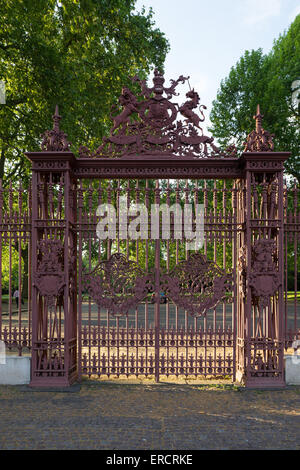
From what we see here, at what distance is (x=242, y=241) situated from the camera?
7.35 m

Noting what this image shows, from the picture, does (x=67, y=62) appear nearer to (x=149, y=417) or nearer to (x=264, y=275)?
(x=264, y=275)

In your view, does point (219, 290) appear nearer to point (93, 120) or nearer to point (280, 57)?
point (93, 120)

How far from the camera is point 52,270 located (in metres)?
6.88

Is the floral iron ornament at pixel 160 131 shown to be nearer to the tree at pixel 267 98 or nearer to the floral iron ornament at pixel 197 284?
the floral iron ornament at pixel 197 284

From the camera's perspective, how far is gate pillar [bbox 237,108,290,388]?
270 inches

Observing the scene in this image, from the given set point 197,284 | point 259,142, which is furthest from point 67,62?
point 197,284

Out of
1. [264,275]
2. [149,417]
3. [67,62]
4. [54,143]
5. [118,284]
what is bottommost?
[149,417]

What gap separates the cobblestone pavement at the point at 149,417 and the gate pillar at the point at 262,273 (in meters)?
0.49

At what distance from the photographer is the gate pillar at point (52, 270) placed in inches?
270

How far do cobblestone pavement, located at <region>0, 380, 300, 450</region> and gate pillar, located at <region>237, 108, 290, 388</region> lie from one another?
19.3 inches

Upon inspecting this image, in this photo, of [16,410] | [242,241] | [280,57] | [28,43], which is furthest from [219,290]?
[280,57]

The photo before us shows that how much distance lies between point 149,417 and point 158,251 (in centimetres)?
293

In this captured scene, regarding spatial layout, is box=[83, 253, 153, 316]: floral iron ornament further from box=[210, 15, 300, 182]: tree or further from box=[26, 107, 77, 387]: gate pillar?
box=[210, 15, 300, 182]: tree

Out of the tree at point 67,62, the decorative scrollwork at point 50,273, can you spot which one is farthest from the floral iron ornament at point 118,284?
the tree at point 67,62
